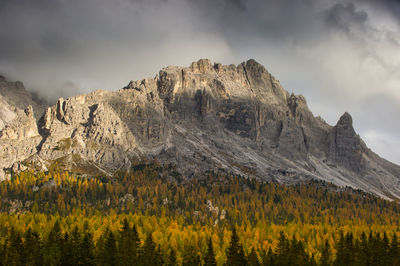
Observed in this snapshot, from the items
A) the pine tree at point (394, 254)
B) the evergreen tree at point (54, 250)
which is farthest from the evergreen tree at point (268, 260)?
the evergreen tree at point (54, 250)

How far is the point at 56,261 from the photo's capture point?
8562 cm

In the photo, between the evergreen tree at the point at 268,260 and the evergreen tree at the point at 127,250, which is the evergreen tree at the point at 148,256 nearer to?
the evergreen tree at the point at 127,250

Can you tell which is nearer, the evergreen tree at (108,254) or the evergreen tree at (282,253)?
the evergreen tree at (108,254)

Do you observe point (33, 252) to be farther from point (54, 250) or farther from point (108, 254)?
point (108, 254)

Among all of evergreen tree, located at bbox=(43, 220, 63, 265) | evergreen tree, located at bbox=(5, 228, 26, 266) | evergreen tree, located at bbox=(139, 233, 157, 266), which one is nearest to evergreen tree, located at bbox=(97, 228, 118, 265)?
evergreen tree, located at bbox=(139, 233, 157, 266)

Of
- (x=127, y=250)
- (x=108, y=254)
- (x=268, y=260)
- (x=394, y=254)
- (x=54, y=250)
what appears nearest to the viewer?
(x=108, y=254)

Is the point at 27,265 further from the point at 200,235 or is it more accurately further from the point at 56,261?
the point at 200,235

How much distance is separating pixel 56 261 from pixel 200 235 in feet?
169

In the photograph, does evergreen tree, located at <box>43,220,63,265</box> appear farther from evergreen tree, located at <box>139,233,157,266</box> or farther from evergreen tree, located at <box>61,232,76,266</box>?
evergreen tree, located at <box>139,233,157,266</box>

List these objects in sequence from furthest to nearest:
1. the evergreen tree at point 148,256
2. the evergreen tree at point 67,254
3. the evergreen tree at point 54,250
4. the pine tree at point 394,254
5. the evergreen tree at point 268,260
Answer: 1. the pine tree at point 394,254
2. the evergreen tree at point 268,260
3. the evergreen tree at point 148,256
4. the evergreen tree at point 54,250
5. the evergreen tree at point 67,254

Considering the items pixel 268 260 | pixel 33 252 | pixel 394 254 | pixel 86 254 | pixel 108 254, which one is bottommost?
pixel 33 252

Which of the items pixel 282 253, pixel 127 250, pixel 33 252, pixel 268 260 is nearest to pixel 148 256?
pixel 127 250

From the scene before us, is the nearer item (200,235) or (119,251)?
(119,251)

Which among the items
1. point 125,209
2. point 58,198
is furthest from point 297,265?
point 58,198
